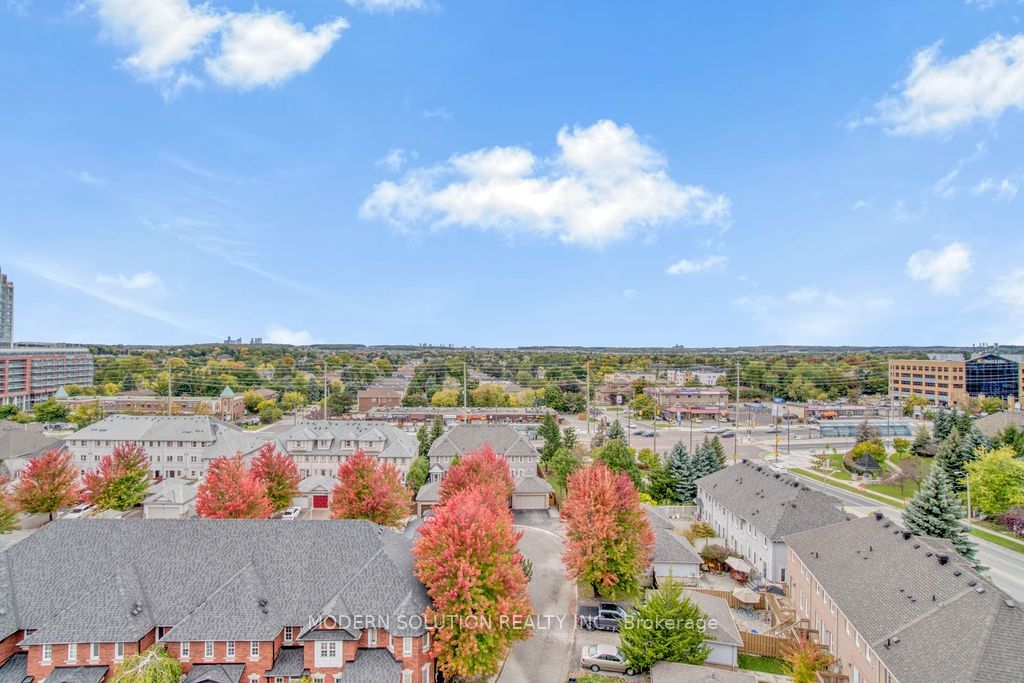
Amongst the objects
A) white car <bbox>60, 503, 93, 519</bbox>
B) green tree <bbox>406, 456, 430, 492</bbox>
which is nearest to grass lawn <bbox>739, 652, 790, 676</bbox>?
green tree <bbox>406, 456, 430, 492</bbox>

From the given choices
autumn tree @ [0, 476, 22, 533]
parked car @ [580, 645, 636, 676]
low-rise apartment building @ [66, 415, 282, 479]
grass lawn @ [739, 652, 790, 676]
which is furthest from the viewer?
low-rise apartment building @ [66, 415, 282, 479]

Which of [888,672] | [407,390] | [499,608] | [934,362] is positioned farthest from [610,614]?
[934,362]

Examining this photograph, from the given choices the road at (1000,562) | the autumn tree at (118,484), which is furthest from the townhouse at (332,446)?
the road at (1000,562)

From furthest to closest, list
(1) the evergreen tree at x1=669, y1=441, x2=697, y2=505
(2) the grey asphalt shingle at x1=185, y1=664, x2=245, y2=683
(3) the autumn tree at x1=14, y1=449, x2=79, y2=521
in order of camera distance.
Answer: (1) the evergreen tree at x1=669, y1=441, x2=697, y2=505 → (3) the autumn tree at x1=14, y1=449, x2=79, y2=521 → (2) the grey asphalt shingle at x1=185, y1=664, x2=245, y2=683

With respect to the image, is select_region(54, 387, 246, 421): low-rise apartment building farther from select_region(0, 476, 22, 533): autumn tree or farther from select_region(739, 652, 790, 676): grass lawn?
select_region(739, 652, 790, 676): grass lawn

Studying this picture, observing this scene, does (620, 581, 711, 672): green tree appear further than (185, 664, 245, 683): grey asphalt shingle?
Yes

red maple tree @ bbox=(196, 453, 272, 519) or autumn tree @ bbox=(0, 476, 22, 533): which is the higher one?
red maple tree @ bbox=(196, 453, 272, 519)

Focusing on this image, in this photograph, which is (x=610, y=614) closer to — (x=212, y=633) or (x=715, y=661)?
(x=715, y=661)
